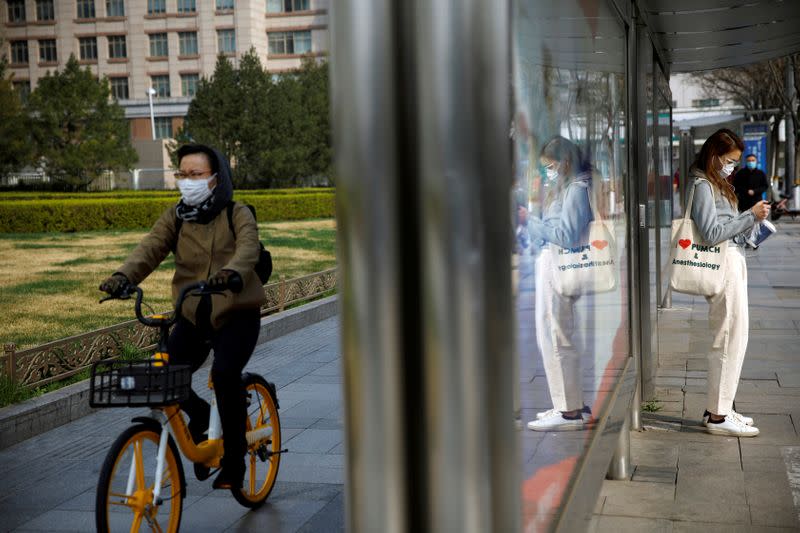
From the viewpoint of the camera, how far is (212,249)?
462cm

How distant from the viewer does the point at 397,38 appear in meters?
1.51

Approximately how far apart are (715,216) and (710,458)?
4.25 ft

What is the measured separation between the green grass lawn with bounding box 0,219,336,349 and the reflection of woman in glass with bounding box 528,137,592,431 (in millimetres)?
8004

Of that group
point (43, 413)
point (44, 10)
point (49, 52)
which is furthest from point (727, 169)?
point (44, 10)

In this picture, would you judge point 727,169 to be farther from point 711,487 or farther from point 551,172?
point 551,172

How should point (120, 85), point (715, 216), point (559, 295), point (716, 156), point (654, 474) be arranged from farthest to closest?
point (120, 85) < point (716, 156) < point (715, 216) < point (654, 474) < point (559, 295)

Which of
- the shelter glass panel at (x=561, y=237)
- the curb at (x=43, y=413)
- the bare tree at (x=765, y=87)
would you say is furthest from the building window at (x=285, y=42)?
the shelter glass panel at (x=561, y=237)

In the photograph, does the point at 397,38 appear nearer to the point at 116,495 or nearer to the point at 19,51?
the point at 116,495

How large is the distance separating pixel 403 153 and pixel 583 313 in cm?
177

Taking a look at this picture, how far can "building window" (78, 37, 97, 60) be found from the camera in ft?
256

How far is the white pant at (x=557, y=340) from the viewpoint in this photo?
93.4 inches

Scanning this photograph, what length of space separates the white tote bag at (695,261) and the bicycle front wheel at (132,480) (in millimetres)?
3020

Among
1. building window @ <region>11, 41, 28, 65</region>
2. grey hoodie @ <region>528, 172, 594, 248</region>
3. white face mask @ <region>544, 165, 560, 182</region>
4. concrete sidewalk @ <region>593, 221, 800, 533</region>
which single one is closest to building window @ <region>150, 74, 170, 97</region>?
building window @ <region>11, 41, 28, 65</region>

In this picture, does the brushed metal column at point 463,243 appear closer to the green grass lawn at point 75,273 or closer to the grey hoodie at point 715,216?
the grey hoodie at point 715,216
